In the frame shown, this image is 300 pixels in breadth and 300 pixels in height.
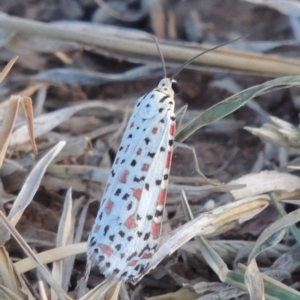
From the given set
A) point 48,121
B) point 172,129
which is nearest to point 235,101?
point 172,129

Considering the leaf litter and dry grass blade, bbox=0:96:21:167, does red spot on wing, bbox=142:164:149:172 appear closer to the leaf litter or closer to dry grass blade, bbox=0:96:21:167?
the leaf litter

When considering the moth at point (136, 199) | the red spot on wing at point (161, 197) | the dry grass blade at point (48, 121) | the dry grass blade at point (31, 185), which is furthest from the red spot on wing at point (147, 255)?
the dry grass blade at point (48, 121)

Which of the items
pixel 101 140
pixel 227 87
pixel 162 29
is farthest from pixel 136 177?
pixel 162 29

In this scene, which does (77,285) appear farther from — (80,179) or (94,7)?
(94,7)

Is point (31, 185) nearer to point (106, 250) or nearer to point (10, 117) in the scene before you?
point (10, 117)

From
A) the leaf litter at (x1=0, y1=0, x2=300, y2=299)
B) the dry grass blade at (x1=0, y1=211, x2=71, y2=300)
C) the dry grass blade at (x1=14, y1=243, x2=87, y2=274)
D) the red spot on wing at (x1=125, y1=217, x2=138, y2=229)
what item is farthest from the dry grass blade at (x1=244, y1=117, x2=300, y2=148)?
the dry grass blade at (x1=0, y1=211, x2=71, y2=300)

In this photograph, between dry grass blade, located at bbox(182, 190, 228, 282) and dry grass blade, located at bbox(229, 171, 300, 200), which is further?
dry grass blade, located at bbox(229, 171, 300, 200)

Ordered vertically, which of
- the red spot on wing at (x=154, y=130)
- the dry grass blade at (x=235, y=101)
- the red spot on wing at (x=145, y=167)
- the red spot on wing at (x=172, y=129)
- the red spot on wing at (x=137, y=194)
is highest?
the dry grass blade at (x=235, y=101)

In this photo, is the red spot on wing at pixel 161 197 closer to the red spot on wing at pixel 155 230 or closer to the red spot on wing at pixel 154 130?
the red spot on wing at pixel 155 230
